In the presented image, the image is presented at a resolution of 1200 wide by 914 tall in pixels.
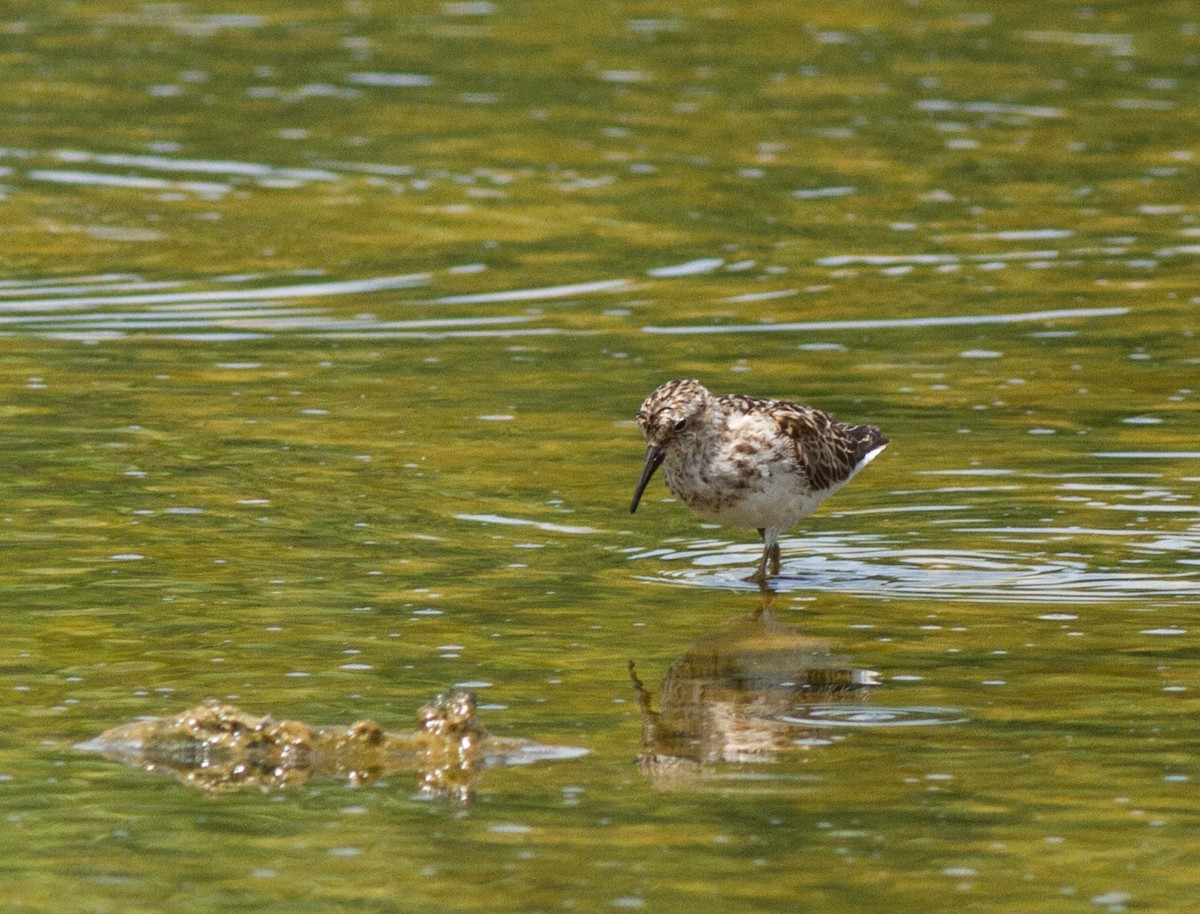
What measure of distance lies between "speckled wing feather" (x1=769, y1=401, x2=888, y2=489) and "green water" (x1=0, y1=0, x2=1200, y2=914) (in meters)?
0.56

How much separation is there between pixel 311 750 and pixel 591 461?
679cm

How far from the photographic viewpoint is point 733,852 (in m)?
9.83

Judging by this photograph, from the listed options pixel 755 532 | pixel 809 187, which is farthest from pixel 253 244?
pixel 755 532

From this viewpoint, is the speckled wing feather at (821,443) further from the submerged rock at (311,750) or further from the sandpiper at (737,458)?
the submerged rock at (311,750)

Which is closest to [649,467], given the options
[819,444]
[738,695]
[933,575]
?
[819,444]

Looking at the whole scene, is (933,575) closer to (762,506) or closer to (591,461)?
(762,506)

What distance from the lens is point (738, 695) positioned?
12258mm

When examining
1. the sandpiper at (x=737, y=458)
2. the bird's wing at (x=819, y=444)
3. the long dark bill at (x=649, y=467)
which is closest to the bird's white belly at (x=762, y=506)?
the sandpiper at (x=737, y=458)

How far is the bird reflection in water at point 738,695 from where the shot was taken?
36.7ft

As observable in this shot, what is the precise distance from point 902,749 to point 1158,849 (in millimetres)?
1543

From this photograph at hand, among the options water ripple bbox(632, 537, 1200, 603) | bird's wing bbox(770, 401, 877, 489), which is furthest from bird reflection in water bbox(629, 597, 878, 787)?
bird's wing bbox(770, 401, 877, 489)

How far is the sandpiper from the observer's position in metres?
14.2

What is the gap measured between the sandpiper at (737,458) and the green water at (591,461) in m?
0.47

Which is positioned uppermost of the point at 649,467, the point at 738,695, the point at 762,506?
the point at 649,467
